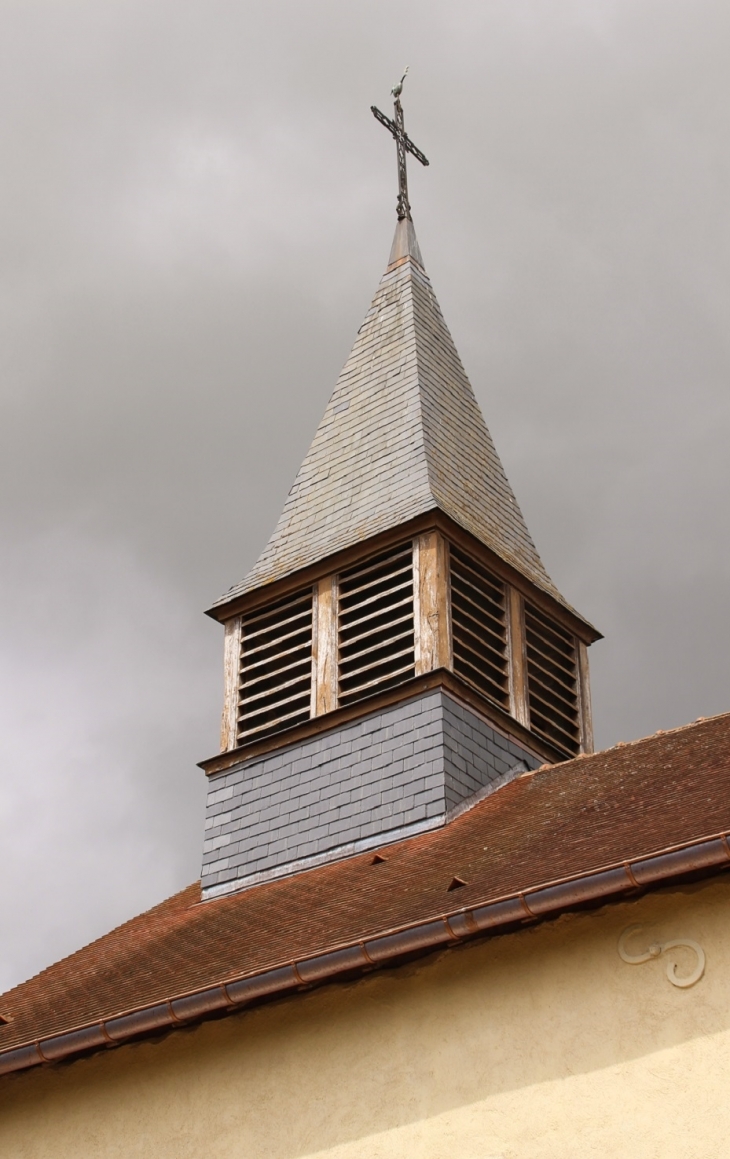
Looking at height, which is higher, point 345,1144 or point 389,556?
point 389,556

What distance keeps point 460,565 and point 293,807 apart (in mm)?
3051

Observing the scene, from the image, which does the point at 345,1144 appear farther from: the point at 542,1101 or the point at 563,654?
the point at 563,654

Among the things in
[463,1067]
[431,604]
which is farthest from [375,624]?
[463,1067]

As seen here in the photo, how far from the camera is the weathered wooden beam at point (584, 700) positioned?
17.2 meters

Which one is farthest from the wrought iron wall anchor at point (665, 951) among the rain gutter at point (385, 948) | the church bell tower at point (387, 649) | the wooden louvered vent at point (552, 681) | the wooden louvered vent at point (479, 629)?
the wooden louvered vent at point (552, 681)

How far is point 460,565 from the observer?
1653cm

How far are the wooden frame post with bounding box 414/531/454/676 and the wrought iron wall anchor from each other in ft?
19.8

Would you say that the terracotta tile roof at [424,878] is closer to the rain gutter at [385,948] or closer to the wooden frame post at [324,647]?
the rain gutter at [385,948]

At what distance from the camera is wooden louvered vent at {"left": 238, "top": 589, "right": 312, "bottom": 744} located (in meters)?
16.5

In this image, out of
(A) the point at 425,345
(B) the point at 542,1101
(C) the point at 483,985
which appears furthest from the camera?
(A) the point at 425,345

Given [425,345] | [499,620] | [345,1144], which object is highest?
[425,345]

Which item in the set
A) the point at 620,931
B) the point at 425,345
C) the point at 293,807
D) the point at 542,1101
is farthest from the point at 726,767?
the point at 425,345

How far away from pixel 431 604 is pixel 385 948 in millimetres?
6299

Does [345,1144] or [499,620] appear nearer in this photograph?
[345,1144]
